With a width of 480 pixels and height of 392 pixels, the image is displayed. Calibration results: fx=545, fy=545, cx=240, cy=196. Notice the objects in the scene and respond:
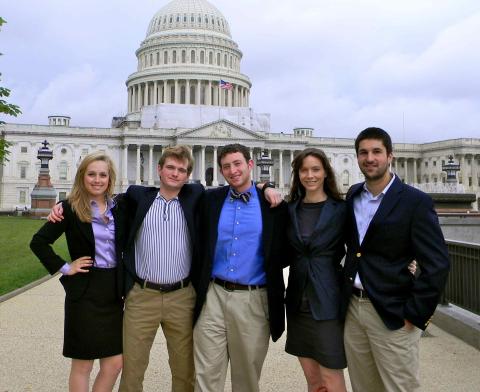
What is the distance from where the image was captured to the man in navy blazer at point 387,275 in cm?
458

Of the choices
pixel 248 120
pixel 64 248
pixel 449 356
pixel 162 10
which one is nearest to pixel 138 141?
pixel 248 120

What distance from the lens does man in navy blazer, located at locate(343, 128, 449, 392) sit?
4.58 metres

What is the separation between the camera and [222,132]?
8356 centimetres

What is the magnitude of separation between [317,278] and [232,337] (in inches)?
40.5

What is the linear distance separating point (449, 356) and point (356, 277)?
13.2 feet

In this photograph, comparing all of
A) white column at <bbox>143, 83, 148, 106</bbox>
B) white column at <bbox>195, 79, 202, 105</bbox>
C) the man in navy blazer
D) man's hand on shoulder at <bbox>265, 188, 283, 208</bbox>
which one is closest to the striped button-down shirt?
man's hand on shoulder at <bbox>265, 188, 283, 208</bbox>

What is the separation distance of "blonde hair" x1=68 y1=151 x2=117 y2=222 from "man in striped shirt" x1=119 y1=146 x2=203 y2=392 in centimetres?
38

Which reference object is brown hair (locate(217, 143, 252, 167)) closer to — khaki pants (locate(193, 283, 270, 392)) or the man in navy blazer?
the man in navy blazer

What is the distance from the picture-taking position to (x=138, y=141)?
82.2 meters

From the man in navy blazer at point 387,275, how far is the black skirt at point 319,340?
8cm

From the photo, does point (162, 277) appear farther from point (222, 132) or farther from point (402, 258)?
point (222, 132)

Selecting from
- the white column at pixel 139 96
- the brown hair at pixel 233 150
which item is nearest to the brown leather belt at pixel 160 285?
the brown hair at pixel 233 150

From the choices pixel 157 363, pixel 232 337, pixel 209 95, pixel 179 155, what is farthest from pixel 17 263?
pixel 209 95

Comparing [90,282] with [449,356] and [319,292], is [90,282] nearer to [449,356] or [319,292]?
[319,292]
